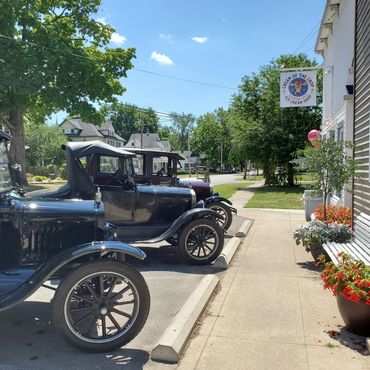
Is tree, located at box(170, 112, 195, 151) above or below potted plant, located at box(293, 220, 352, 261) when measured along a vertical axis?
above

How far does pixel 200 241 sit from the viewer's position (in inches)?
300

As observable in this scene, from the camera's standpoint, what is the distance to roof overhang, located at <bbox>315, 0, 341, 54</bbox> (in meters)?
11.6

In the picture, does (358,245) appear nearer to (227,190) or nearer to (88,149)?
(88,149)

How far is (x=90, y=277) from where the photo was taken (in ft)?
13.1

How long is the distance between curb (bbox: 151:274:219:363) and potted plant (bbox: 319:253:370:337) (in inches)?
55.2

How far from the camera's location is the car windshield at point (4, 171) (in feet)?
15.3

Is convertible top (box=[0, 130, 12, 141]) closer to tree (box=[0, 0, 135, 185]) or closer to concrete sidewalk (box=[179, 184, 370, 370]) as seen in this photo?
concrete sidewalk (box=[179, 184, 370, 370])

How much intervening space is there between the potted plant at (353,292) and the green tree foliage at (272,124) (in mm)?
22618

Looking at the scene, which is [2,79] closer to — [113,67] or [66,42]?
[66,42]

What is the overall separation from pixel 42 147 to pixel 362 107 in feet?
155

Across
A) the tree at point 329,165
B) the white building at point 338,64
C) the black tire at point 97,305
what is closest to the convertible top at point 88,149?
the tree at point 329,165

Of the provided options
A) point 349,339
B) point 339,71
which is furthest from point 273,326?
point 339,71

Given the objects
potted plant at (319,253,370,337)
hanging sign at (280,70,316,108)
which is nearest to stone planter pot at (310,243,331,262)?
potted plant at (319,253,370,337)

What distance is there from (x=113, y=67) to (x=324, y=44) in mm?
14000
